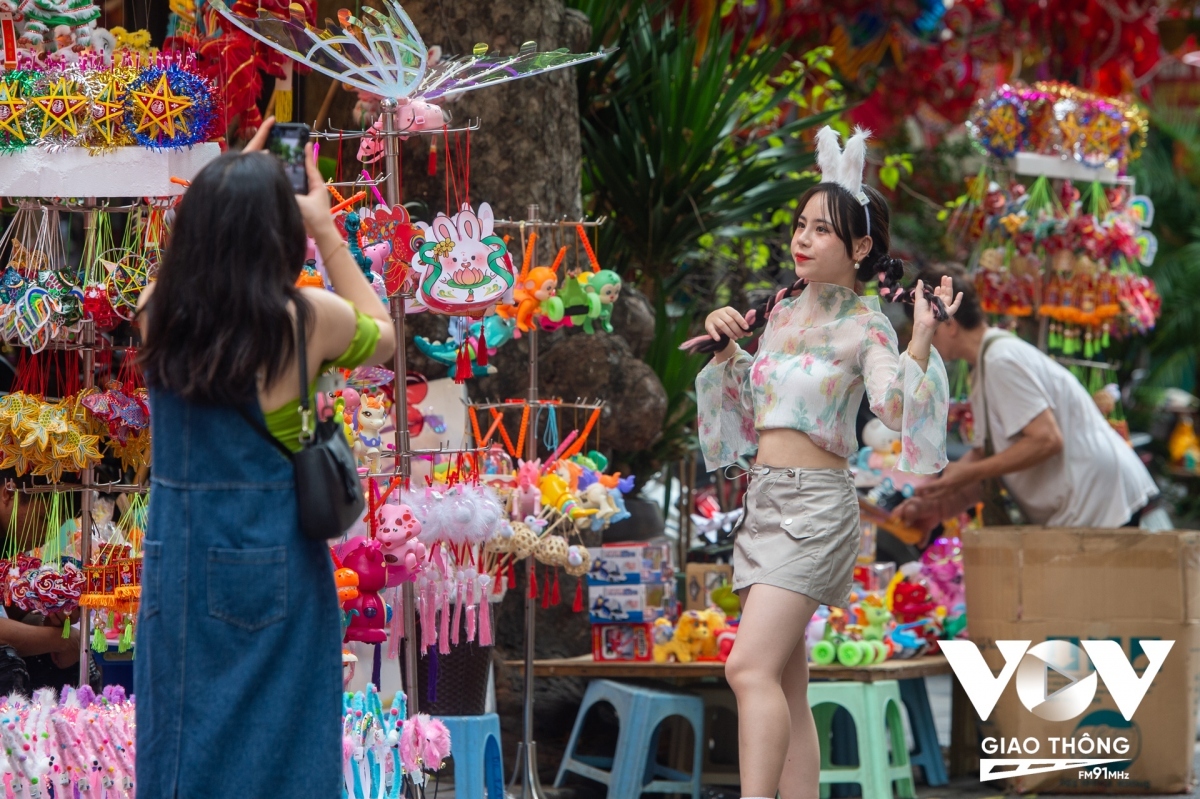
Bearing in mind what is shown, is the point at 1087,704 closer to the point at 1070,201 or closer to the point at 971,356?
the point at 971,356

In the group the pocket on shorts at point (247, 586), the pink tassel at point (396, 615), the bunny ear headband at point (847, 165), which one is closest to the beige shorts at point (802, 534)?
the bunny ear headband at point (847, 165)

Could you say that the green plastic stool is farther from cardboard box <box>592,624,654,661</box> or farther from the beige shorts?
the beige shorts

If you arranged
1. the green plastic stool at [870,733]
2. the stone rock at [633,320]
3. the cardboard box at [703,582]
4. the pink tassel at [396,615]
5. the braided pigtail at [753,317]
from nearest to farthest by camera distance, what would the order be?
1. the braided pigtail at [753,317]
2. the pink tassel at [396,615]
3. the green plastic stool at [870,733]
4. the cardboard box at [703,582]
5. the stone rock at [633,320]

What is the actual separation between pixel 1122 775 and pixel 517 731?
1.99 m

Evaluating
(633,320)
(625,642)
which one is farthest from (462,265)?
(633,320)

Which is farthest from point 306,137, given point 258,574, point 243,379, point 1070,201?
point 1070,201

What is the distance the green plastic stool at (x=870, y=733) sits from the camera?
4594 millimetres

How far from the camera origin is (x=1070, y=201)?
629 centimetres

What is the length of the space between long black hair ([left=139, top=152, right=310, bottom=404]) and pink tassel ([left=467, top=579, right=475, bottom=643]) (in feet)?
4.77

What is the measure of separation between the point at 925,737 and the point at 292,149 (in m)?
3.42

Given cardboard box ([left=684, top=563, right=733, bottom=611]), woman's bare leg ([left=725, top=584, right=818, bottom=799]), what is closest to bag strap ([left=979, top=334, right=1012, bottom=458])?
cardboard box ([left=684, top=563, right=733, bottom=611])

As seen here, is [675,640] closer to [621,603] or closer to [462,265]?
[621,603]

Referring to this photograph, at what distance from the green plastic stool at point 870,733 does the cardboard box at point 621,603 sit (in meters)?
0.56

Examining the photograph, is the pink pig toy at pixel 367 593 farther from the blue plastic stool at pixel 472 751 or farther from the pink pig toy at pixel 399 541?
the blue plastic stool at pixel 472 751
